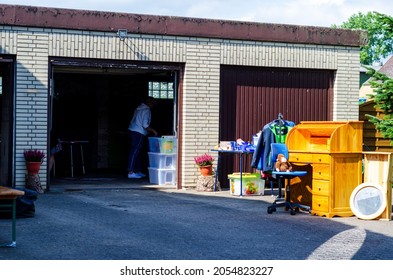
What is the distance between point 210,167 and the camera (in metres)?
18.6

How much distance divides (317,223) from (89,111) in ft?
40.7

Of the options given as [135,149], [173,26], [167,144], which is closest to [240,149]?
[167,144]

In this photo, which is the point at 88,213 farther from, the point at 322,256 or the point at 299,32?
the point at 299,32

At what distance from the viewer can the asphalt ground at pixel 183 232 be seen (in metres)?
10.2

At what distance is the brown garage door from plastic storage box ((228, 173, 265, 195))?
143cm

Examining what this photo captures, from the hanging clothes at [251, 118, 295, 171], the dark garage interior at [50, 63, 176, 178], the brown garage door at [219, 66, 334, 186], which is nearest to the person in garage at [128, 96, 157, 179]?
the dark garage interior at [50, 63, 176, 178]

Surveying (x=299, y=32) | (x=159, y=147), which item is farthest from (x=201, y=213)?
(x=299, y=32)

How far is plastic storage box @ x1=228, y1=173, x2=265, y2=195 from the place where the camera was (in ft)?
57.9

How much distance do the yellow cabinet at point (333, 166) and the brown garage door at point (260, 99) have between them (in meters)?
4.51

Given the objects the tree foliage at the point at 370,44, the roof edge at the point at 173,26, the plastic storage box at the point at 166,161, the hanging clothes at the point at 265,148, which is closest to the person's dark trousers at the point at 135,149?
the plastic storage box at the point at 166,161

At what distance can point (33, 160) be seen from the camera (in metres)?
17.3

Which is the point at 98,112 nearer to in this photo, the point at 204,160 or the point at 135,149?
the point at 135,149

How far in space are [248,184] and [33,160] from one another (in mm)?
4446

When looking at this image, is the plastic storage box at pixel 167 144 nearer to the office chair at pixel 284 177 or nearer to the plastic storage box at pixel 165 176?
the plastic storage box at pixel 165 176
